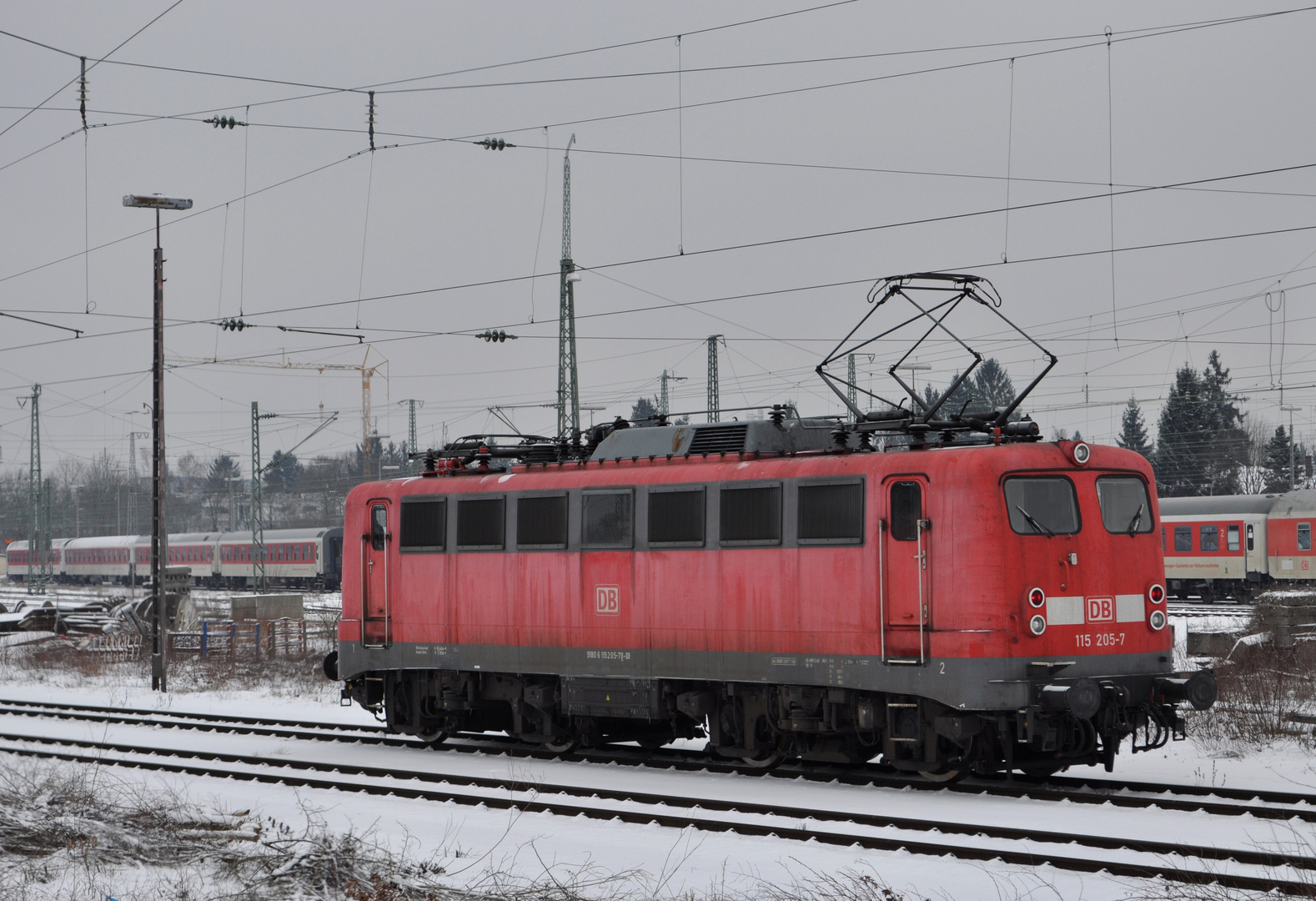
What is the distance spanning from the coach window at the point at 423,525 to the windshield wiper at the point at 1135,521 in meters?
8.65

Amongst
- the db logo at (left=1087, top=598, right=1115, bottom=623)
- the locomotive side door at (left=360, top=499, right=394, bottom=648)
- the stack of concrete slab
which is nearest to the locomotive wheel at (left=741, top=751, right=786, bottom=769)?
the db logo at (left=1087, top=598, right=1115, bottom=623)

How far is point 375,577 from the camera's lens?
1888cm

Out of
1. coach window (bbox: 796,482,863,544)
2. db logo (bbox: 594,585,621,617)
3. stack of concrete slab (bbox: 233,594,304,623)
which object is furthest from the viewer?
stack of concrete slab (bbox: 233,594,304,623)

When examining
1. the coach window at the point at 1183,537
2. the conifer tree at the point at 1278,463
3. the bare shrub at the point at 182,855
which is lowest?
the bare shrub at the point at 182,855

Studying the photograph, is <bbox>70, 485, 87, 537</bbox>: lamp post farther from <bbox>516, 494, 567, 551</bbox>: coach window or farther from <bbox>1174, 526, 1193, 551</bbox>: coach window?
<bbox>516, 494, 567, 551</bbox>: coach window

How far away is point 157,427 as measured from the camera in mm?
27531

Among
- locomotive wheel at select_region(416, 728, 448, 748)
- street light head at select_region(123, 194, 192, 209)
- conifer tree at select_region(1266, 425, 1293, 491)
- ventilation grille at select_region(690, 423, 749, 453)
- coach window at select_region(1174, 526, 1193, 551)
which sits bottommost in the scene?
locomotive wheel at select_region(416, 728, 448, 748)

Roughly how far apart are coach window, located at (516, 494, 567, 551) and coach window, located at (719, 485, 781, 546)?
2376mm

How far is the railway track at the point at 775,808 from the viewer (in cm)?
1007

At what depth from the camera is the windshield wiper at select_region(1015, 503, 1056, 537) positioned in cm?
1334

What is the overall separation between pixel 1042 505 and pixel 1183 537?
113 ft

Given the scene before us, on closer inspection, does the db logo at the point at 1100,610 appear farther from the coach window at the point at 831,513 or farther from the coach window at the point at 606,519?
the coach window at the point at 606,519

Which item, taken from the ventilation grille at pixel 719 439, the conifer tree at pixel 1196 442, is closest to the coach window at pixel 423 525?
the ventilation grille at pixel 719 439

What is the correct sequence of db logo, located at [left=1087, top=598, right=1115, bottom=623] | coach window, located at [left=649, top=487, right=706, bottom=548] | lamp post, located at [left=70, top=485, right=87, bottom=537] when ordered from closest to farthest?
db logo, located at [left=1087, top=598, right=1115, bottom=623] → coach window, located at [left=649, top=487, right=706, bottom=548] → lamp post, located at [left=70, top=485, right=87, bottom=537]
